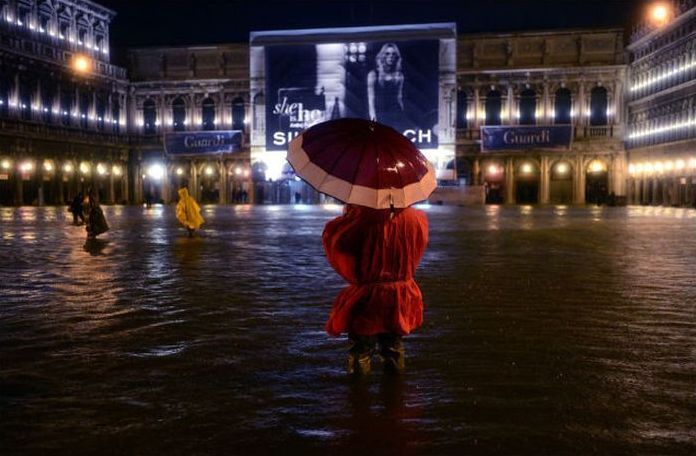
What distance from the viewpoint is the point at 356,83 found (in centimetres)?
5688

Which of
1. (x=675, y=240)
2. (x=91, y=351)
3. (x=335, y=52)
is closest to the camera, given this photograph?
(x=91, y=351)

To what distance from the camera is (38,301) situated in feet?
28.6

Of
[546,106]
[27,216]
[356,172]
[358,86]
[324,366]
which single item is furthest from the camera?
[546,106]

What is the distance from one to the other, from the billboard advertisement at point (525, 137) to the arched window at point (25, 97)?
98.8ft

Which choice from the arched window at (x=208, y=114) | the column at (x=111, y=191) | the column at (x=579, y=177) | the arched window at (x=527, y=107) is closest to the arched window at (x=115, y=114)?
the column at (x=111, y=191)

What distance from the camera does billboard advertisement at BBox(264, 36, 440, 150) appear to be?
56.5m

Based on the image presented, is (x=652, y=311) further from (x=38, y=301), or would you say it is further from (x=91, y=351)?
(x=38, y=301)

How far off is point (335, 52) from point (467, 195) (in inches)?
551

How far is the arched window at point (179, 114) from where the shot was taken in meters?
64.6

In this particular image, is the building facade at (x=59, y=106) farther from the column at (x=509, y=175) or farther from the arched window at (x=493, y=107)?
the column at (x=509, y=175)

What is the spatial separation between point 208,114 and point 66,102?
40.1 feet

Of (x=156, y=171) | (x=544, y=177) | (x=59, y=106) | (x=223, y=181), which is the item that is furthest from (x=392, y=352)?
(x=156, y=171)

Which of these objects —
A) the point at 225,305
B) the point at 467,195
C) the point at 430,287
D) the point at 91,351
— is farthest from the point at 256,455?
the point at 467,195

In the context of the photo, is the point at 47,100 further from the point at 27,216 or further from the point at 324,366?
the point at 324,366
